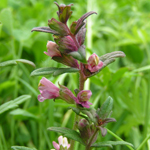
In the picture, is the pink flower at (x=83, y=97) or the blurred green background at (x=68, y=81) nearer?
the pink flower at (x=83, y=97)

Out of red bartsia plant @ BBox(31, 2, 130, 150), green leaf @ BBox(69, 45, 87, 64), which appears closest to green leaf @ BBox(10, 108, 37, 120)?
red bartsia plant @ BBox(31, 2, 130, 150)

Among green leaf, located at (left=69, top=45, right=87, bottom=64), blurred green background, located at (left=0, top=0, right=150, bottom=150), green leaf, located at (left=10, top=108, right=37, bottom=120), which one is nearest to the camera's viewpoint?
green leaf, located at (left=69, top=45, right=87, bottom=64)

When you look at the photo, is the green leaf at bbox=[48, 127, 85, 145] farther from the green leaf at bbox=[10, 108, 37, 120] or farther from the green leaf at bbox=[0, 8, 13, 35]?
the green leaf at bbox=[0, 8, 13, 35]

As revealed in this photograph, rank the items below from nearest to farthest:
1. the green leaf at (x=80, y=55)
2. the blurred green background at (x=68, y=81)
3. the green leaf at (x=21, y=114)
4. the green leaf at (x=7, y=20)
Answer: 1. the green leaf at (x=80, y=55)
2. the green leaf at (x=21, y=114)
3. the blurred green background at (x=68, y=81)
4. the green leaf at (x=7, y=20)

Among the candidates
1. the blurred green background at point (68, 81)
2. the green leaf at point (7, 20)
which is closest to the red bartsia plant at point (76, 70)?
the blurred green background at point (68, 81)

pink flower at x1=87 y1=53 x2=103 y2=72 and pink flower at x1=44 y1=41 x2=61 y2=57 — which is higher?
pink flower at x1=44 y1=41 x2=61 y2=57

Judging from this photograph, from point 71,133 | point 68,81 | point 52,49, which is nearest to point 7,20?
point 68,81

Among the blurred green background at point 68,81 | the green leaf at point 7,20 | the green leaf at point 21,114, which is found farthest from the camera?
the green leaf at point 7,20

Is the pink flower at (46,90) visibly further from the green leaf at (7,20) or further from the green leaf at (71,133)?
the green leaf at (7,20)

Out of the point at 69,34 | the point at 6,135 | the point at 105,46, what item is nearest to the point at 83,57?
the point at 69,34
